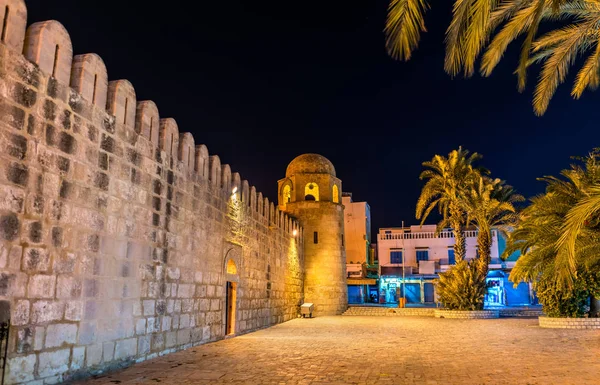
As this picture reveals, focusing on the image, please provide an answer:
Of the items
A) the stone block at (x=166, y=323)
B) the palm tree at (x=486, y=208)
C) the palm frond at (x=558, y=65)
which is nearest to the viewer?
the palm frond at (x=558, y=65)

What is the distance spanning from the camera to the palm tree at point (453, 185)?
66.3ft

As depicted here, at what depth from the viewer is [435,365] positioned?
6688mm

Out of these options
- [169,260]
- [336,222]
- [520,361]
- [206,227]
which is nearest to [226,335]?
[206,227]

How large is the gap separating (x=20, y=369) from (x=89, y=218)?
6.13 ft

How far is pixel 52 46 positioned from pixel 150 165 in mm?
2405

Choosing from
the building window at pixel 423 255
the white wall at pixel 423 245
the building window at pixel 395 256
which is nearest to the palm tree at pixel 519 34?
the white wall at pixel 423 245

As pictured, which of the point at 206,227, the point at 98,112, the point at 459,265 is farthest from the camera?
the point at 459,265

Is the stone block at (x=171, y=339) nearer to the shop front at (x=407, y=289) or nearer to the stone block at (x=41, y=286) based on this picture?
the stone block at (x=41, y=286)

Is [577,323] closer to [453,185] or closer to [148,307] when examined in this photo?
[453,185]

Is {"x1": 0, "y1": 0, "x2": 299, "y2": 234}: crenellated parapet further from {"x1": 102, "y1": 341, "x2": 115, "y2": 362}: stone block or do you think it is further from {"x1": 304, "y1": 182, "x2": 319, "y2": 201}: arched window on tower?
{"x1": 304, "y1": 182, "x2": 319, "y2": 201}: arched window on tower

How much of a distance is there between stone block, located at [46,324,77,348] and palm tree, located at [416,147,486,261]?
17264 mm

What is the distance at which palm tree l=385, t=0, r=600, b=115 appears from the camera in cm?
462

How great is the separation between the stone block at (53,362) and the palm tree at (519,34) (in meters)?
4.73

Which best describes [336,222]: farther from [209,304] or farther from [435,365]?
[435,365]
